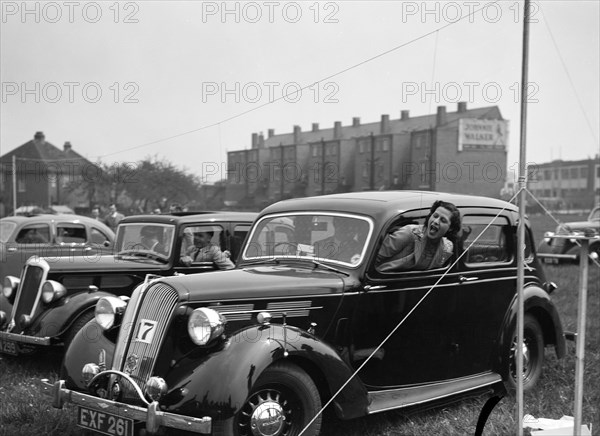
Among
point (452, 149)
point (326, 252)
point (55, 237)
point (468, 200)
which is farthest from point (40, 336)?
point (452, 149)

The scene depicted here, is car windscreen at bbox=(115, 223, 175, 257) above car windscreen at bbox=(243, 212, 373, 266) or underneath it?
underneath

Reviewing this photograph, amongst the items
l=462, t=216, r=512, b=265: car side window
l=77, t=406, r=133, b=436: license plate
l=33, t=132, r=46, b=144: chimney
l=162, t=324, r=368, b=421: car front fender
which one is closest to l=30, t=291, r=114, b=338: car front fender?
l=77, t=406, r=133, b=436: license plate

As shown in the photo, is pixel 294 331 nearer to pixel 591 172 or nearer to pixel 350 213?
pixel 350 213

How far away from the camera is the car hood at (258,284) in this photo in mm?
4152

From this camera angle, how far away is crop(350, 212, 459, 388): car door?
15.1 feet

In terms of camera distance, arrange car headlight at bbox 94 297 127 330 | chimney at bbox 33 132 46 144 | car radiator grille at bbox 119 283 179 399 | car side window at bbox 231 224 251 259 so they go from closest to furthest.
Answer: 1. car radiator grille at bbox 119 283 179 399
2. car headlight at bbox 94 297 127 330
3. car side window at bbox 231 224 251 259
4. chimney at bbox 33 132 46 144

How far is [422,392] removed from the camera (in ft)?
15.9

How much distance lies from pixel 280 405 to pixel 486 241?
9.16ft

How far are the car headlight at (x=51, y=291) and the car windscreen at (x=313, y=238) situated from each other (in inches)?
95.8

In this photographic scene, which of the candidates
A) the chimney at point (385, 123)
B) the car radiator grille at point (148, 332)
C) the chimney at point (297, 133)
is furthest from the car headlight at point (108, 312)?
the chimney at point (297, 133)

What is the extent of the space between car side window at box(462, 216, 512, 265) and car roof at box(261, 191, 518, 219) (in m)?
0.15

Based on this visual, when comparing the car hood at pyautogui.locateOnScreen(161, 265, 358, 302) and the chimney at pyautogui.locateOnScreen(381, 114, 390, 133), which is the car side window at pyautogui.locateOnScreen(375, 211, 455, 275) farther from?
the chimney at pyautogui.locateOnScreen(381, 114, 390, 133)

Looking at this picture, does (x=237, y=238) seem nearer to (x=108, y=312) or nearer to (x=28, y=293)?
(x=28, y=293)

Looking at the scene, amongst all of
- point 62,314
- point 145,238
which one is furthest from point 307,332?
point 145,238
